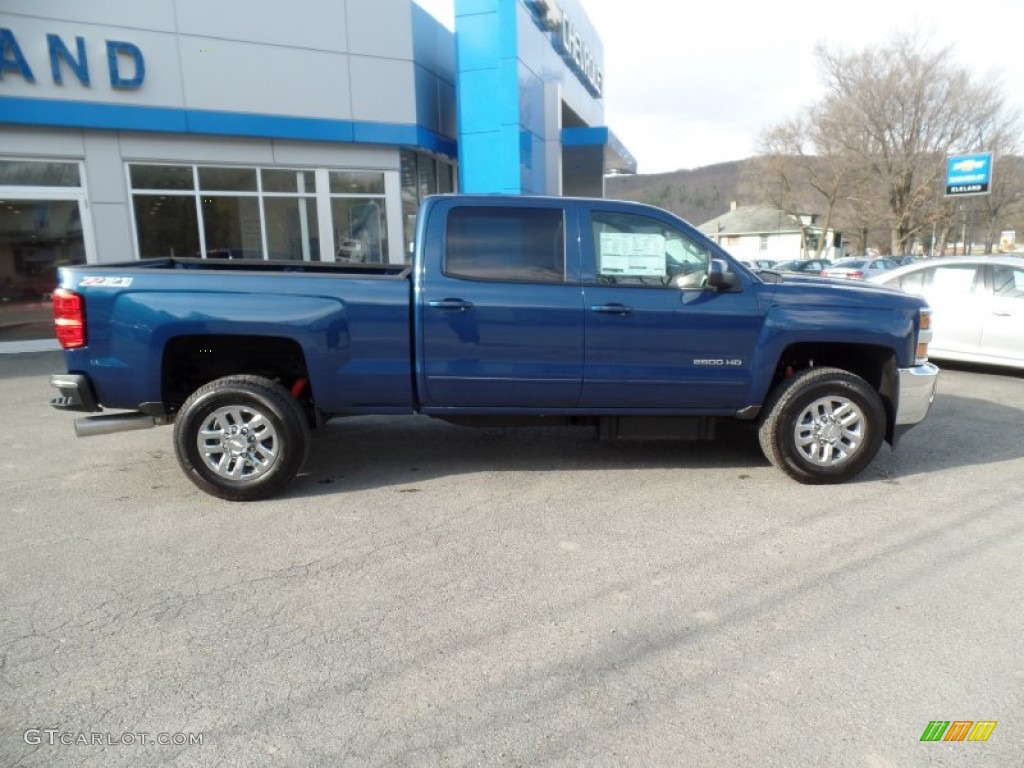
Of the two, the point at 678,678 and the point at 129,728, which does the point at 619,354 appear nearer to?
the point at 678,678

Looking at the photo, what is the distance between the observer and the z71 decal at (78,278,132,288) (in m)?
4.25

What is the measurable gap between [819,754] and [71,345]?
4.60 meters

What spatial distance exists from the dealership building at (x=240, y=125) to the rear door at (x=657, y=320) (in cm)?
905

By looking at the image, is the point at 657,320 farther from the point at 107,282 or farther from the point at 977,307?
the point at 977,307

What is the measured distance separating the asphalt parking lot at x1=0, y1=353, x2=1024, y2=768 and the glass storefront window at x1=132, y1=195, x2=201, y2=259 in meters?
8.18

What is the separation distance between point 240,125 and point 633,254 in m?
10.2

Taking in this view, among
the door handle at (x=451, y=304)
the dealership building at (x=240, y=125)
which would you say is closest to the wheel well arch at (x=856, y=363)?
the door handle at (x=451, y=304)

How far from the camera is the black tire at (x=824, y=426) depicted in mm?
4684

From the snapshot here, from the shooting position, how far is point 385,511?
4340 mm

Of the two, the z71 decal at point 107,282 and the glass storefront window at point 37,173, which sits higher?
the glass storefront window at point 37,173

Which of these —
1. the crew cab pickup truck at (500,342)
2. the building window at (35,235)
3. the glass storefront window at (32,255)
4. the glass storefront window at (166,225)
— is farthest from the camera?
the glass storefront window at (166,225)

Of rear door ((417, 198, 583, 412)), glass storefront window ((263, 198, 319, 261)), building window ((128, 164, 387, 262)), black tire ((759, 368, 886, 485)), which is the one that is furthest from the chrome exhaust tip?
glass storefront window ((263, 198, 319, 261))

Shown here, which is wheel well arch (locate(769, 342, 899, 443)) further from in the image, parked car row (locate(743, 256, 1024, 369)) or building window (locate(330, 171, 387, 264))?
building window (locate(330, 171, 387, 264))

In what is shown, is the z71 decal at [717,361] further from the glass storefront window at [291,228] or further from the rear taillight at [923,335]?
the glass storefront window at [291,228]
